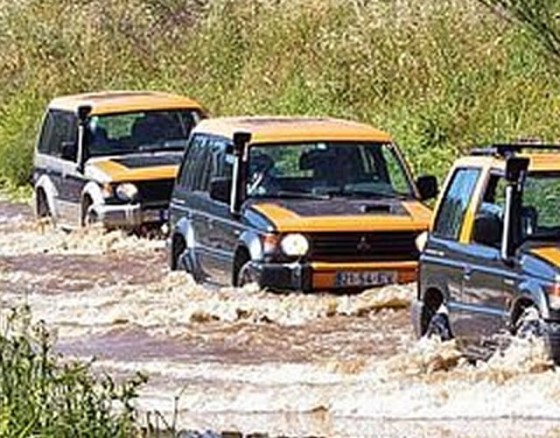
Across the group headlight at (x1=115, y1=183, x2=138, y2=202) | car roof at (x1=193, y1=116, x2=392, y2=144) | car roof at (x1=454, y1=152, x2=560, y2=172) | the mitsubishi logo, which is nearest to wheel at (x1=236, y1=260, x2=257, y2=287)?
the mitsubishi logo

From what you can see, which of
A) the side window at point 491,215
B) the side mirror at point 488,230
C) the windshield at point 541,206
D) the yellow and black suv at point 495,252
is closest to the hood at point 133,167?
the yellow and black suv at point 495,252

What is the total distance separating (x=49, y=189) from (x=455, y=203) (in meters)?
12.5

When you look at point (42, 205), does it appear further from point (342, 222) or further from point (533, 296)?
point (533, 296)

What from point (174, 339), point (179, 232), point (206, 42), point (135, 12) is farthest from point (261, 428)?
point (135, 12)

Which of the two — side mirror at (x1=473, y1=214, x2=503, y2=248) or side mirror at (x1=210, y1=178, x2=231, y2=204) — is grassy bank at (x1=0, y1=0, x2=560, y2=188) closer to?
side mirror at (x1=210, y1=178, x2=231, y2=204)

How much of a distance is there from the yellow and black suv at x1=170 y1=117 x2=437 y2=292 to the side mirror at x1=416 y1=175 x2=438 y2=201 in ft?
0.06

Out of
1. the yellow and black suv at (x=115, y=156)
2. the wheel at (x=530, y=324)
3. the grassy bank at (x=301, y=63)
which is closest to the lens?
the wheel at (x=530, y=324)

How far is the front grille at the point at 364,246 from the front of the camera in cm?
1839

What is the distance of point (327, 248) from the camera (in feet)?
60.4

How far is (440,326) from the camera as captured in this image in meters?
15.4

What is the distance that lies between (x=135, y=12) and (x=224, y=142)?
20.6 meters

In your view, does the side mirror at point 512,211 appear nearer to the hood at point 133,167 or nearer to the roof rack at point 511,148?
the roof rack at point 511,148

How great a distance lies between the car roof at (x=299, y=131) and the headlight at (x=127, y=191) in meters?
4.01

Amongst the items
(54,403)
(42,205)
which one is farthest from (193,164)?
(54,403)
